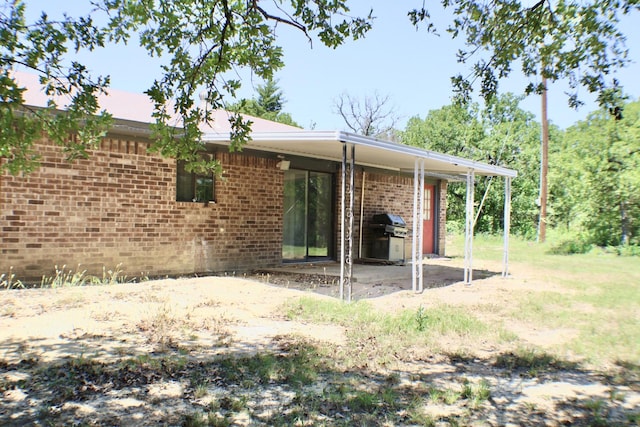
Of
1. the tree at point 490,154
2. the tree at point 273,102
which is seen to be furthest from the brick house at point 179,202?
the tree at point 273,102

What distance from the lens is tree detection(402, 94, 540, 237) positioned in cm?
2767

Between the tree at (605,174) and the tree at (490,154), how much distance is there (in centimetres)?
734

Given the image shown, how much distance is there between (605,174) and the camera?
18078 mm

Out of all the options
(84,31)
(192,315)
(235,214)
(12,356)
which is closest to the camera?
(84,31)

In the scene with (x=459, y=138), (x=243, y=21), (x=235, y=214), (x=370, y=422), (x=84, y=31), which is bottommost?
(x=370, y=422)

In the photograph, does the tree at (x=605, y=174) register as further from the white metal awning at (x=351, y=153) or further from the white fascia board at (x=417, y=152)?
the white fascia board at (x=417, y=152)

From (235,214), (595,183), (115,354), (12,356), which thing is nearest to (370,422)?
(115,354)

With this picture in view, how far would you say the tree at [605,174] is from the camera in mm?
17688

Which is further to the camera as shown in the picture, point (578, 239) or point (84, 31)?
point (578, 239)

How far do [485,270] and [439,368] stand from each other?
350 inches

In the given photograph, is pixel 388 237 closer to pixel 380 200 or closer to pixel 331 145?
pixel 380 200

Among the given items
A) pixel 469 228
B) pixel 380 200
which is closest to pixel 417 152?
pixel 469 228

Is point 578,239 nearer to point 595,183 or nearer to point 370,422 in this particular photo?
point 595,183

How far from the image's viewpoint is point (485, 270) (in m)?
13.0
